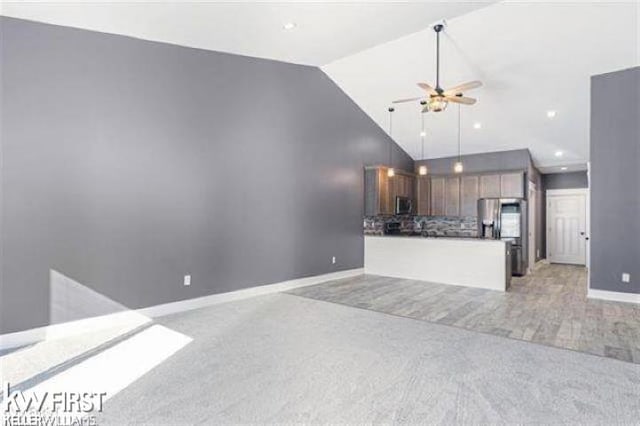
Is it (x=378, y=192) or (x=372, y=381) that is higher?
(x=378, y=192)

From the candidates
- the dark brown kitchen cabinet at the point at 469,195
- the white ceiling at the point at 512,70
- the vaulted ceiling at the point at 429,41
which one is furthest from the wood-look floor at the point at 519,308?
the vaulted ceiling at the point at 429,41

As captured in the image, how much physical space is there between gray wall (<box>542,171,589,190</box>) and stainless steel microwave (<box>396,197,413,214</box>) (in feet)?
14.0

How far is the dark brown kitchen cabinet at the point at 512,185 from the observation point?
7727mm

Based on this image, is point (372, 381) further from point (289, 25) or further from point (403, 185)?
point (403, 185)

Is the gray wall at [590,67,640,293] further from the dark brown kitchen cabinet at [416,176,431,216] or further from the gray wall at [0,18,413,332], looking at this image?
the gray wall at [0,18,413,332]

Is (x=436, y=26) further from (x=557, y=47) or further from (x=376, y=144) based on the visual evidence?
(x=376, y=144)

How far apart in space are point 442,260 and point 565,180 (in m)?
5.65

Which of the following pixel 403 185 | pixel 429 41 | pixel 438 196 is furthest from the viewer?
pixel 438 196

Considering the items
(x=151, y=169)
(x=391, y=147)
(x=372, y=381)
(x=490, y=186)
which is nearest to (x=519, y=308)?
(x=372, y=381)

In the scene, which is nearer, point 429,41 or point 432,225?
point 429,41

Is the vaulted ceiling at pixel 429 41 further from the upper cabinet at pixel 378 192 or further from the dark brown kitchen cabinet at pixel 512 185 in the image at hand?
the upper cabinet at pixel 378 192

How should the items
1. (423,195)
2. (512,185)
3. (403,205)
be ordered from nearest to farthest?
(512,185) → (403,205) → (423,195)

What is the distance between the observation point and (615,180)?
5.23m

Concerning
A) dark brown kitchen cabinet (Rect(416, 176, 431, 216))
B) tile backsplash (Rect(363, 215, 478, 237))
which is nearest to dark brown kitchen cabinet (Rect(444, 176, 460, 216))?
tile backsplash (Rect(363, 215, 478, 237))
